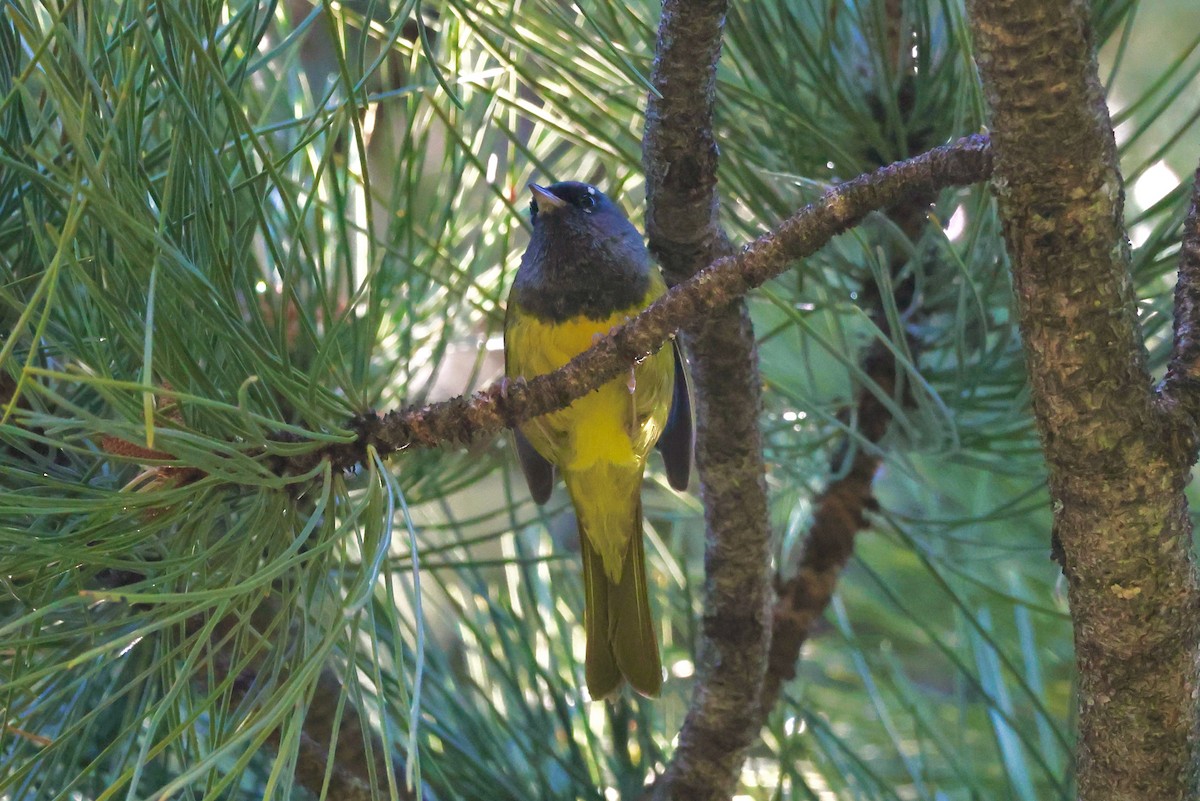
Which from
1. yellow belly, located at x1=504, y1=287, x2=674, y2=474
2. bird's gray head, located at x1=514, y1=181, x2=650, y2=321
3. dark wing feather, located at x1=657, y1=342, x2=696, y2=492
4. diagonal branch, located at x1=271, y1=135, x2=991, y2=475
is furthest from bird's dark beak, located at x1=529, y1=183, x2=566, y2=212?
diagonal branch, located at x1=271, y1=135, x2=991, y2=475

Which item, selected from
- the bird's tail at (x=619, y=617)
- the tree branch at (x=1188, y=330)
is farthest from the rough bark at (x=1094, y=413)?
the bird's tail at (x=619, y=617)

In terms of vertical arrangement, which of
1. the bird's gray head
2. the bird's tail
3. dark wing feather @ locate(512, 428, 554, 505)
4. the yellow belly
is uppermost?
the bird's gray head

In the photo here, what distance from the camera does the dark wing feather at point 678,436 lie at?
4.28 ft

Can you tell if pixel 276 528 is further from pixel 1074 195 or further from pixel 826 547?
pixel 826 547

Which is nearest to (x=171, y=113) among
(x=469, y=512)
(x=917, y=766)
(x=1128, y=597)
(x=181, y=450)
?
(x=181, y=450)

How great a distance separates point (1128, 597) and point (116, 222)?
0.64 meters

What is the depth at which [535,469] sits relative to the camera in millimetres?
1313

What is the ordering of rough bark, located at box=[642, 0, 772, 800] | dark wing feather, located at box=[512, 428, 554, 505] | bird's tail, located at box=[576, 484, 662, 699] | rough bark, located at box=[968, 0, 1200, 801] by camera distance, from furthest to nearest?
dark wing feather, located at box=[512, 428, 554, 505], bird's tail, located at box=[576, 484, 662, 699], rough bark, located at box=[642, 0, 772, 800], rough bark, located at box=[968, 0, 1200, 801]

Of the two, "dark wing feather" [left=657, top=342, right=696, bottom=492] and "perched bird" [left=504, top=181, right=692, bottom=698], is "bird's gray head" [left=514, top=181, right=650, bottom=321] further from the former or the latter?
"dark wing feather" [left=657, top=342, right=696, bottom=492]

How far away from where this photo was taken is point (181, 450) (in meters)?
0.58

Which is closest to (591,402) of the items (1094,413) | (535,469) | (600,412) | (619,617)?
(600,412)

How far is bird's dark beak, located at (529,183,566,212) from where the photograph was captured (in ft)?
3.96

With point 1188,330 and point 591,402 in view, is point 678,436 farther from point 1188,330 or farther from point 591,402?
point 1188,330

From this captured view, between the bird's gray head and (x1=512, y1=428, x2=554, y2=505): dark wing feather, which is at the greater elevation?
the bird's gray head
